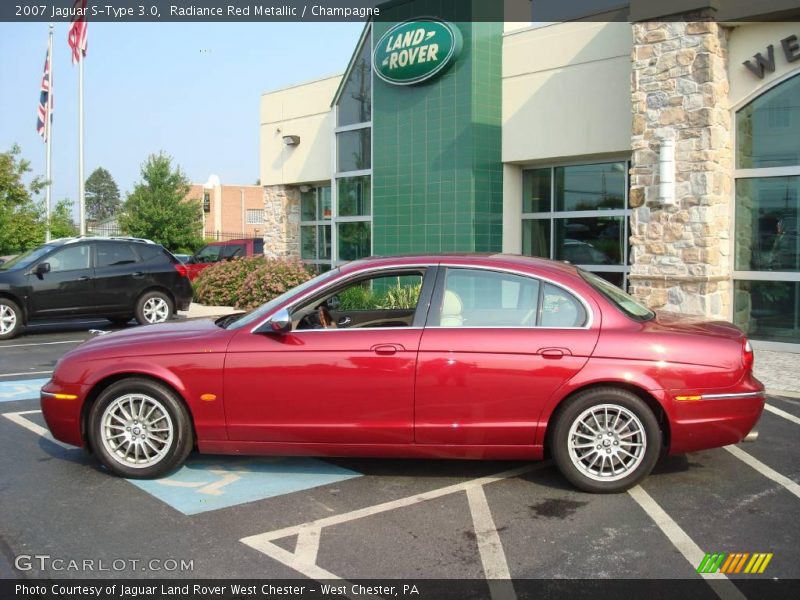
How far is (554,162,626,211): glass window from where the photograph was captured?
1343 centimetres

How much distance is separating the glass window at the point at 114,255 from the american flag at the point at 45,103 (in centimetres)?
1815

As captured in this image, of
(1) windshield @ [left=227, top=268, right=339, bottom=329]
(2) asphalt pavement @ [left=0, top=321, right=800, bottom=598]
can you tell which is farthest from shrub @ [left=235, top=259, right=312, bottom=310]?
(1) windshield @ [left=227, top=268, right=339, bottom=329]

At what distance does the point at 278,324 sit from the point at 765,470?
366 centimetres

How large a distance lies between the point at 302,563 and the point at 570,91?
11354 millimetres

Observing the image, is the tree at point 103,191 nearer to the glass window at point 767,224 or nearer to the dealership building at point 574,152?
the dealership building at point 574,152

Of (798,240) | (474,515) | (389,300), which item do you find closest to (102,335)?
(474,515)

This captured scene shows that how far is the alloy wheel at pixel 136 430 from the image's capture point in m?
5.16

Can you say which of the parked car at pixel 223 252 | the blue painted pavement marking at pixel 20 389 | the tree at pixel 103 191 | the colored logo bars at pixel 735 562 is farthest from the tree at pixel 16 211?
the tree at pixel 103 191

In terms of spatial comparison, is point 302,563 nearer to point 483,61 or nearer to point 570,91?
point 570,91

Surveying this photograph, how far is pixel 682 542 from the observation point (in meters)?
4.17

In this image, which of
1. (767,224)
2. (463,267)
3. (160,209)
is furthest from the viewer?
(160,209)

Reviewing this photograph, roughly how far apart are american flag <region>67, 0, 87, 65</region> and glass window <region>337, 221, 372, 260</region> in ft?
39.7

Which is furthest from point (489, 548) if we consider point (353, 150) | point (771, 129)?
point (353, 150)

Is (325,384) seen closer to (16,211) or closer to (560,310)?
(560,310)
